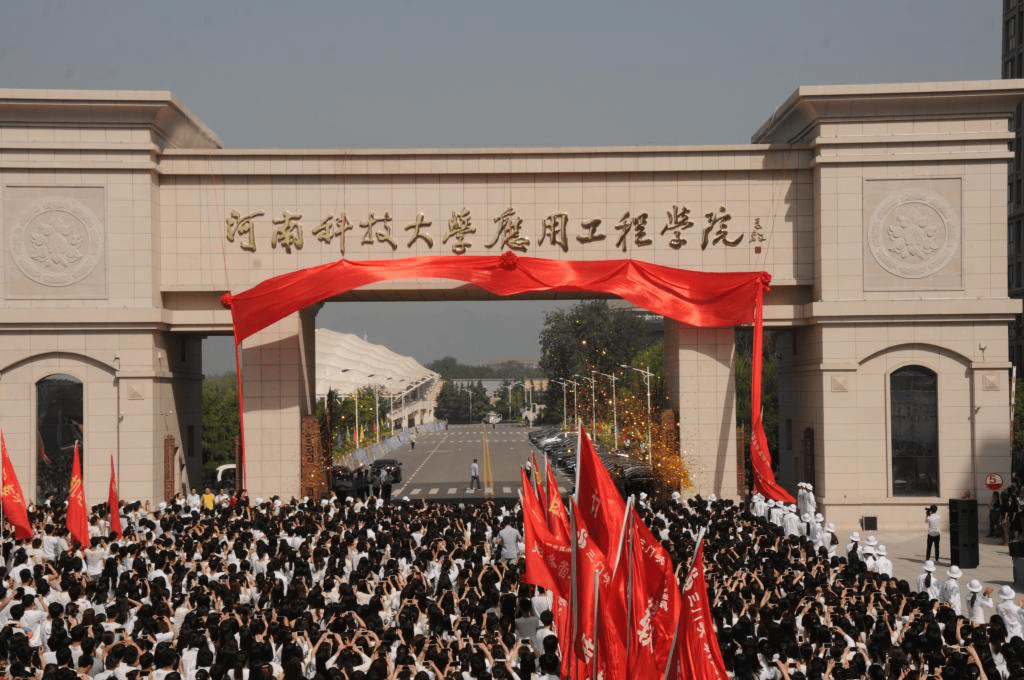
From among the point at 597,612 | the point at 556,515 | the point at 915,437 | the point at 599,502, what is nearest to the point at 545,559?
the point at 556,515

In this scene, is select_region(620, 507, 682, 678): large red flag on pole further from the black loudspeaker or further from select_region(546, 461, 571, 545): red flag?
the black loudspeaker

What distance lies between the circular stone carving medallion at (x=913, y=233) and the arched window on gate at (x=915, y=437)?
2.43 metres

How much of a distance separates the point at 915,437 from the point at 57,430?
19.8m

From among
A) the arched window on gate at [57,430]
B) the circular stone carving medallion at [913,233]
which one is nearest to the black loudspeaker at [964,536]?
the circular stone carving medallion at [913,233]

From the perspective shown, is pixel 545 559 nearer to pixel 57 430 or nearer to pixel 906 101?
pixel 57 430

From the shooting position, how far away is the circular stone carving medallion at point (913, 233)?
Result: 90.8 feet

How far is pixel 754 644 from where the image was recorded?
1188 centimetres

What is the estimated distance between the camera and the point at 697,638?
33.1ft

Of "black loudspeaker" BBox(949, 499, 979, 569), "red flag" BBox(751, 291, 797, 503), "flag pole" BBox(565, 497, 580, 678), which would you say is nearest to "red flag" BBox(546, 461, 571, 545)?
"flag pole" BBox(565, 497, 580, 678)

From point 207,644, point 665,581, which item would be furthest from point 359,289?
point 665,581

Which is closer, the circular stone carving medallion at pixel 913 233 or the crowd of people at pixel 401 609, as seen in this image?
the crowd of people at pixel 401 609

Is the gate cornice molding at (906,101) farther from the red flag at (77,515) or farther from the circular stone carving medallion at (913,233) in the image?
the red flag at (77,515)

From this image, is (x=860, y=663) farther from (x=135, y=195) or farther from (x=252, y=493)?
(x=135, y=195)

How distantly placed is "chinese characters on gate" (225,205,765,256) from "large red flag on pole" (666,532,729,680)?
1865 centimetres
